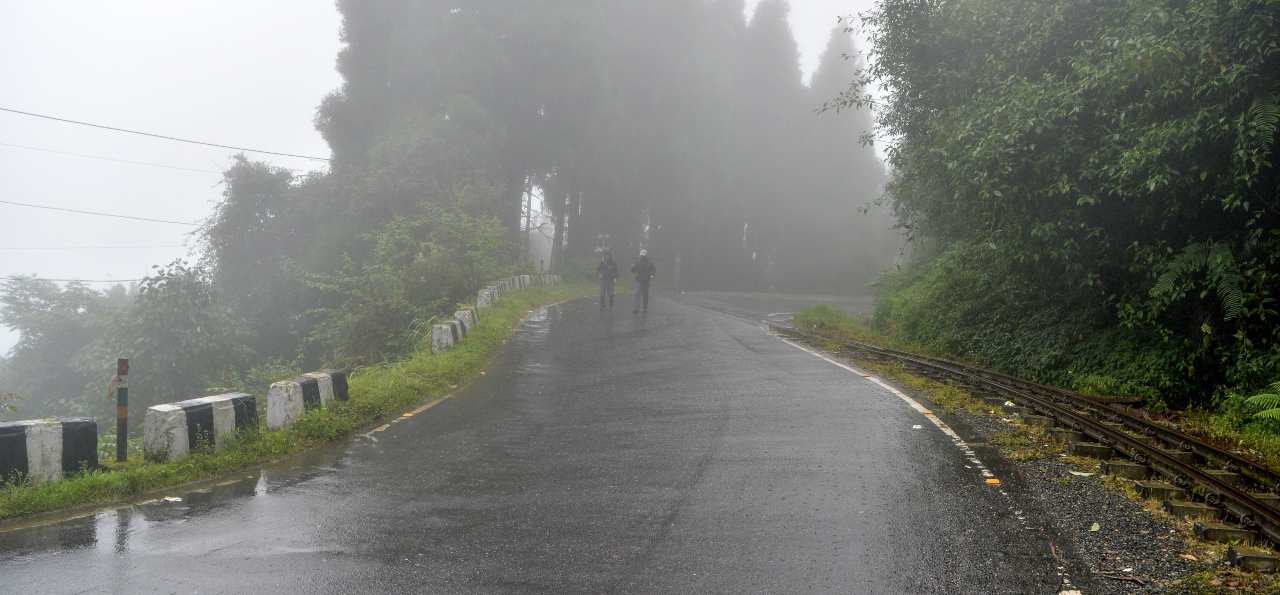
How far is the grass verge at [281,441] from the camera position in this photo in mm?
6773

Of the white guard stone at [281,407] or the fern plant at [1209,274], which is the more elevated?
the fern plant at [1209,274]

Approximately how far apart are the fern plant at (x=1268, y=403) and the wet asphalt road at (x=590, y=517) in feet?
10.1

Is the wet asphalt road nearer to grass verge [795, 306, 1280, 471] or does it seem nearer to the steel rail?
the steel rail

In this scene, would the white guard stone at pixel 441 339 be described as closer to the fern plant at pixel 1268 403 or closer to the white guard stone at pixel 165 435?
the white guard stone at pixel 165 435

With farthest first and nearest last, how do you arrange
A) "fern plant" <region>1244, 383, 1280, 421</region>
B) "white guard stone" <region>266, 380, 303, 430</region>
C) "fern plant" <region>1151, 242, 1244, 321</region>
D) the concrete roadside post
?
"fern plant" <region>1151, 242, 1244, 321</region> < "white guard stone" <region>266, 380, 303, 430</region> < "fern plant" <region>1244, 383, 1280, 421</region> < the concrete roadside post

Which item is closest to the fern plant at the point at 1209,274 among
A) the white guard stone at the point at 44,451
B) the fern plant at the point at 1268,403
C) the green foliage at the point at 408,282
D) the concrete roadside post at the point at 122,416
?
the fern plant at the point at 1268,403

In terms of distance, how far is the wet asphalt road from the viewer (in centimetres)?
514

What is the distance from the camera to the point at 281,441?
8734mm

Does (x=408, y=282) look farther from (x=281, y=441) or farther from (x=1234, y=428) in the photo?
(x=1234, y=428)

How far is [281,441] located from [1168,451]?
8000 mm

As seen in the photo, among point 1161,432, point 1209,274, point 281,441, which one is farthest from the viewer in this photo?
point 1209,274

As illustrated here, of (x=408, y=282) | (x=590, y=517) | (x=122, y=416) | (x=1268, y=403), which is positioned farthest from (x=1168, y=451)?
(x=408, y=282)

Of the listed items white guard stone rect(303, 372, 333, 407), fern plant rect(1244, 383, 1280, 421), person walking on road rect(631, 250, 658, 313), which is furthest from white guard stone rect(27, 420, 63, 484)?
person walking on road rect(631, 250, 658, 313)

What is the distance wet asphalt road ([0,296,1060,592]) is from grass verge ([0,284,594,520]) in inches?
15.7
